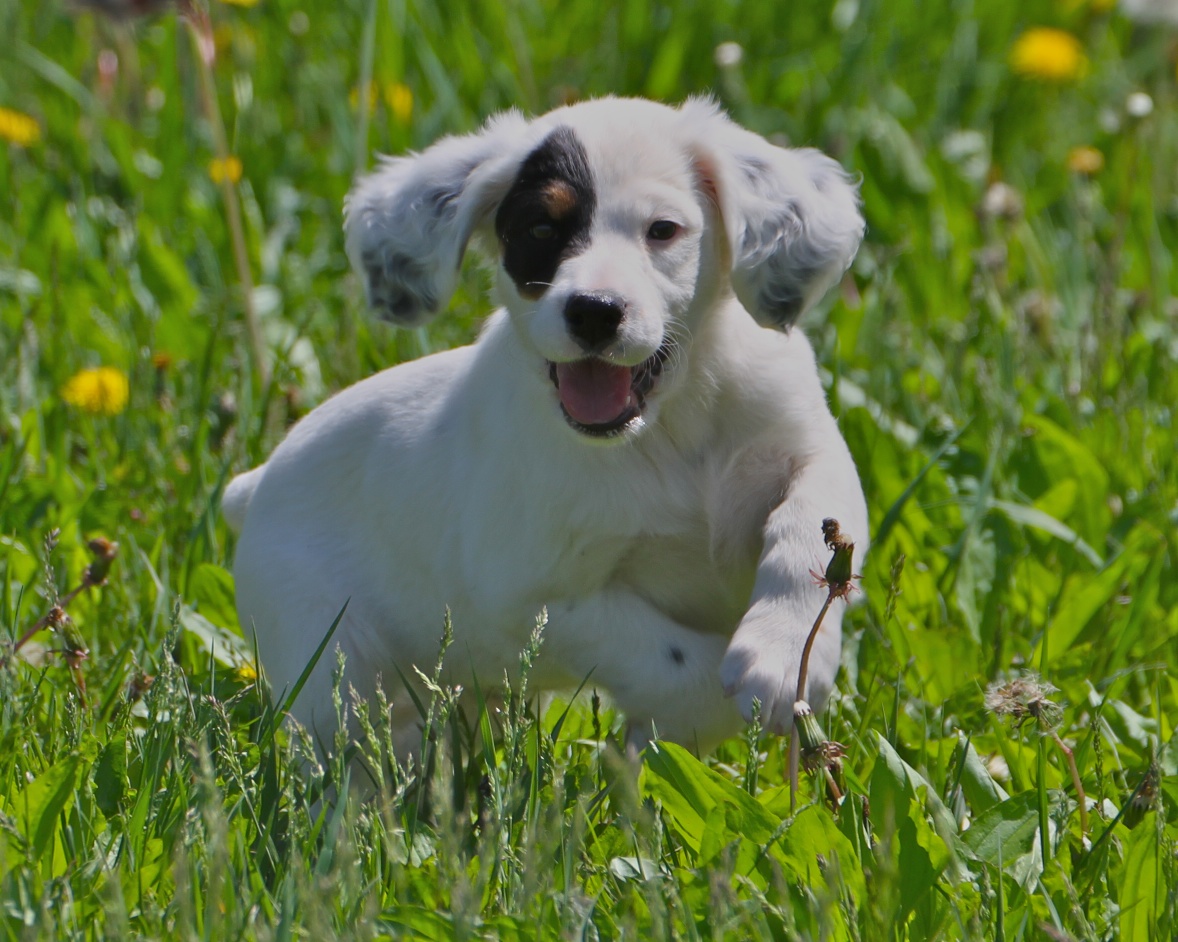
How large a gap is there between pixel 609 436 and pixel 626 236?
319mm

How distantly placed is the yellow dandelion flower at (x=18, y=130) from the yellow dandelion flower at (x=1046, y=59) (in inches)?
144

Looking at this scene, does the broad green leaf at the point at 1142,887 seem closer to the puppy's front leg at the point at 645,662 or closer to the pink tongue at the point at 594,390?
the puppy's front leg at the point at 645,662

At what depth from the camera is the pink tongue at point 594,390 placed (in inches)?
98.3

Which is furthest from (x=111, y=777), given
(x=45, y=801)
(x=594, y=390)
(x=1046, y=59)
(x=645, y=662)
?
(x=1046, y=59)

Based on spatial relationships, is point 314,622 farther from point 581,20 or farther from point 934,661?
point 581,20

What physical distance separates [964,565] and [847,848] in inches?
49.2

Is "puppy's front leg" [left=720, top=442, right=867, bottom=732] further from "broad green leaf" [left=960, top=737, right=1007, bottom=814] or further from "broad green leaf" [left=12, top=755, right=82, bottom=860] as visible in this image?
"broad green leaf" [left=12, top=755, right=82, bottom=860]

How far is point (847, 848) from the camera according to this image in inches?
80.1

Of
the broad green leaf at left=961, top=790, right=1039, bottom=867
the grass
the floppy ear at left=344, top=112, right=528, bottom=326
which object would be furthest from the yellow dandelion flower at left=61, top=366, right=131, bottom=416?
the broad green leaf at left=961, top=790, right=1039, bottom=867

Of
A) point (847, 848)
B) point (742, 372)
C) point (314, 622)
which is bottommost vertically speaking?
point (314, 622)

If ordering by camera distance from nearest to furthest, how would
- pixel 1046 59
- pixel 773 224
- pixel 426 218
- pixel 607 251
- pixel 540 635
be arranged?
pixel 540 635, pixel 607 251, pixel 773 224, pixel 426 218, pixel 1046 59

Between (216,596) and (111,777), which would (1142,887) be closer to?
(111,777)

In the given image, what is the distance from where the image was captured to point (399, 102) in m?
5.58

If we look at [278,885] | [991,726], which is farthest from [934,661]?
[278,885]
